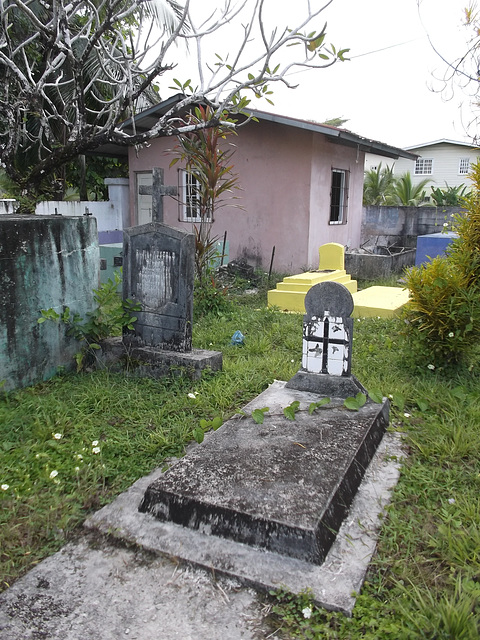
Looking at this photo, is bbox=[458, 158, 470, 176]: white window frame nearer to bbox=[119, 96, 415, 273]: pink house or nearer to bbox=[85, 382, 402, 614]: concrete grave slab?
bbox=[119, 96, 415, 273]: pink house

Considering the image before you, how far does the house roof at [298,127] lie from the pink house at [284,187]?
0.7 inches

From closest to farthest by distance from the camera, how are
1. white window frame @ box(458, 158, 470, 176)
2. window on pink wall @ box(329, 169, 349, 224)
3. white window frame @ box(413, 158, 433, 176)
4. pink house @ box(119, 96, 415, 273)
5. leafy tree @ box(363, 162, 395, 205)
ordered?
pink house @ box(119, 96, 415, 273)
window on pink wall @ box(329, 169, 349, 224)
leafy tree @ box(363, 162, 395, 205)
white window frame @ box(458, 158, 470, 176)
white window frame @ box(413, 158, 433, 176)

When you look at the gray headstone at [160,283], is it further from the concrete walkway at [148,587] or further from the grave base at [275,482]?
the concrete walkway at [148,587]

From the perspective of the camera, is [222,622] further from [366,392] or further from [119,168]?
[119,168]

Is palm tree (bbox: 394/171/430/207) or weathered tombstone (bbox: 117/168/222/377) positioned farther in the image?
palm tree (bbox: 394/171/430/207)

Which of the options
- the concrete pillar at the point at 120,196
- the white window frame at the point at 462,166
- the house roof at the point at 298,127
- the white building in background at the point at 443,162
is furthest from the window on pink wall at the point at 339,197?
the white window frame at the point at 462,166

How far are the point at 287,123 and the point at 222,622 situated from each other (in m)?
8.63

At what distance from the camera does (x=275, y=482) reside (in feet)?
8.85

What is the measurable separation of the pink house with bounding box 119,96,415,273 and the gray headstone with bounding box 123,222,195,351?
4.79 meters

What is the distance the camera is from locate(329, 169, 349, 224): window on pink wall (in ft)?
37.0

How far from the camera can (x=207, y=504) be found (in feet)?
8.29

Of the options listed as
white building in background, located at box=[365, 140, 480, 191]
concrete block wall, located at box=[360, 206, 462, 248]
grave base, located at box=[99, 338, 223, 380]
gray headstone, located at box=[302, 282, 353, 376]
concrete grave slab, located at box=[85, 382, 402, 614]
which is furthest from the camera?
white building in background, located at box=[365, 140, 480, 191]

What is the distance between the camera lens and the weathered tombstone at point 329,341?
380 cm

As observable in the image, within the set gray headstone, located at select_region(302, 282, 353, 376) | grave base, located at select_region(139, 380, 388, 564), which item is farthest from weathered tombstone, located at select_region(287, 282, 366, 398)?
grave base, located at select_region(139, 380, 388, 564)
